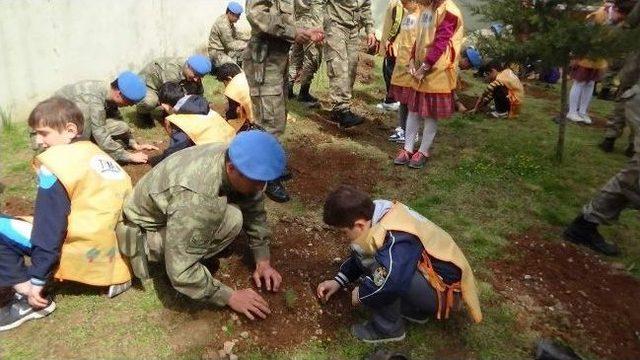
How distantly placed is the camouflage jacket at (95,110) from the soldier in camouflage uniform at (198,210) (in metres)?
1.89

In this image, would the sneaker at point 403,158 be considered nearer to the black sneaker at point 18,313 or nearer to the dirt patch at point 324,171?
the dirt patch at point 324,171

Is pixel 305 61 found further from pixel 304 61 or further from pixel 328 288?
pixel 328 288

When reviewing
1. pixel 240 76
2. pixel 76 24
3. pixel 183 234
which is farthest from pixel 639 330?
pixel 76 24

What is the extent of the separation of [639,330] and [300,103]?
5.00 m

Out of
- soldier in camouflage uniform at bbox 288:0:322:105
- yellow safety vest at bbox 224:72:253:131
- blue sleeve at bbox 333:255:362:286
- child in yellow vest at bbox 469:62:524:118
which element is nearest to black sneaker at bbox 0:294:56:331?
blue sleeve at bbox 333:255:362:286

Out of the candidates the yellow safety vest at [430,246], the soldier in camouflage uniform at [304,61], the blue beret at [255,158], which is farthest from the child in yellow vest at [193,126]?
the soldier in camouflage uniform at [304,61]

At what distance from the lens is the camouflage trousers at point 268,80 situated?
Result: 14.5ft

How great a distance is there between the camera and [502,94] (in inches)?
277

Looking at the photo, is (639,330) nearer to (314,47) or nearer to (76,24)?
(314,47)

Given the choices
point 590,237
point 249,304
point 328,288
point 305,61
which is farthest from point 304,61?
point 249,304

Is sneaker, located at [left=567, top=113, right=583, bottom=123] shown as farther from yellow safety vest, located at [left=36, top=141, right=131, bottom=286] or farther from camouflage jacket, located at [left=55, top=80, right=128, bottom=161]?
yellow safety vest, located at [left=36, top=141, right=131, bottom=286]

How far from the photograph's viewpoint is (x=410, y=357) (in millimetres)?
2719

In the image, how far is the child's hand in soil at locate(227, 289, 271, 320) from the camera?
274 centimetres

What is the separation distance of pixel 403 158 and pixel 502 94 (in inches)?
109
